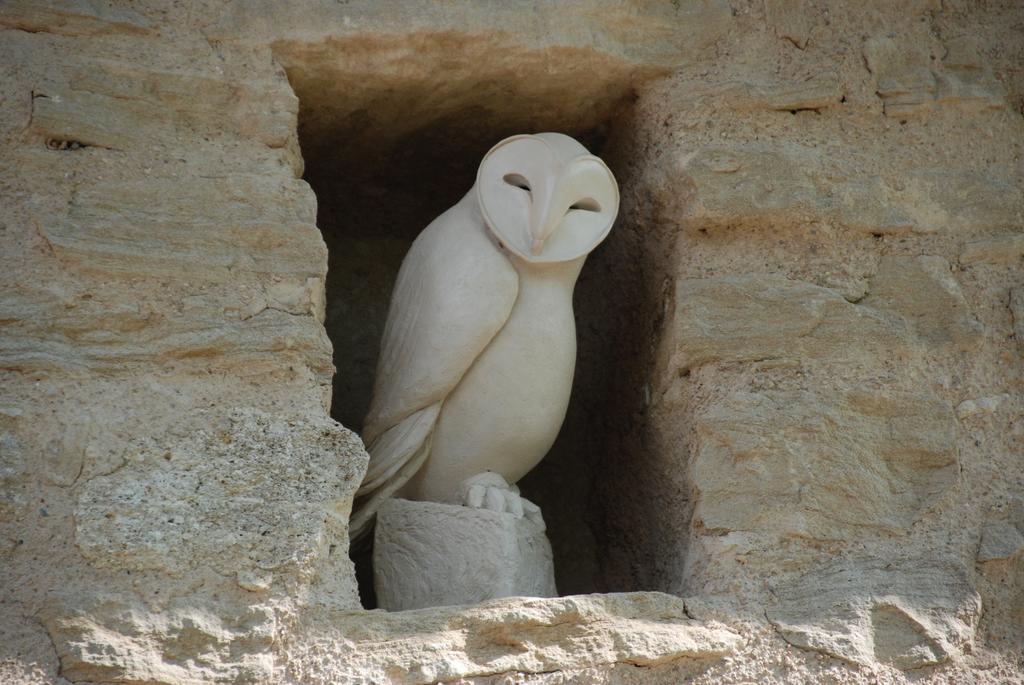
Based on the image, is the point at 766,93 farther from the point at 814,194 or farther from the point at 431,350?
the point at 431,350

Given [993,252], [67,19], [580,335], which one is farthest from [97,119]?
[993,252]

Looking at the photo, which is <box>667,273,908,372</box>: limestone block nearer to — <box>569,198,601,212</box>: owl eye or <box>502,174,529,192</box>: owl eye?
<box>569,198,601,212</box>: owl eye

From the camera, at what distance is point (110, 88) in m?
2.39

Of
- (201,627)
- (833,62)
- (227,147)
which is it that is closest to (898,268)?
(833,62)

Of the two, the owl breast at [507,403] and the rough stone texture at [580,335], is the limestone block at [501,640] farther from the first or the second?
the owl breast at [507,403]

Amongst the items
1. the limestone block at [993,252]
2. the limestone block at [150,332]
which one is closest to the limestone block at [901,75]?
the limestone block at [993,252]

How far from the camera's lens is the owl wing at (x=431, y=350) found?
2412 mm

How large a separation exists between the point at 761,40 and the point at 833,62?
131 millimetres

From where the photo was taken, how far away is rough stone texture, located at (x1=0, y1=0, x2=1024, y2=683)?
2053 millimetres

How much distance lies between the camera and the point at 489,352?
2.44m

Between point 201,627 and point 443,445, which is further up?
point 443,445

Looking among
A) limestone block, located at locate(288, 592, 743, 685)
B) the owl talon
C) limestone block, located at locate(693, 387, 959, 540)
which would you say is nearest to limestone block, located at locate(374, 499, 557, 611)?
the owl talon

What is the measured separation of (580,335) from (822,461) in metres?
0.70

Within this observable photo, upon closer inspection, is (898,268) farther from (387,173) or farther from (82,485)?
(82,485)
